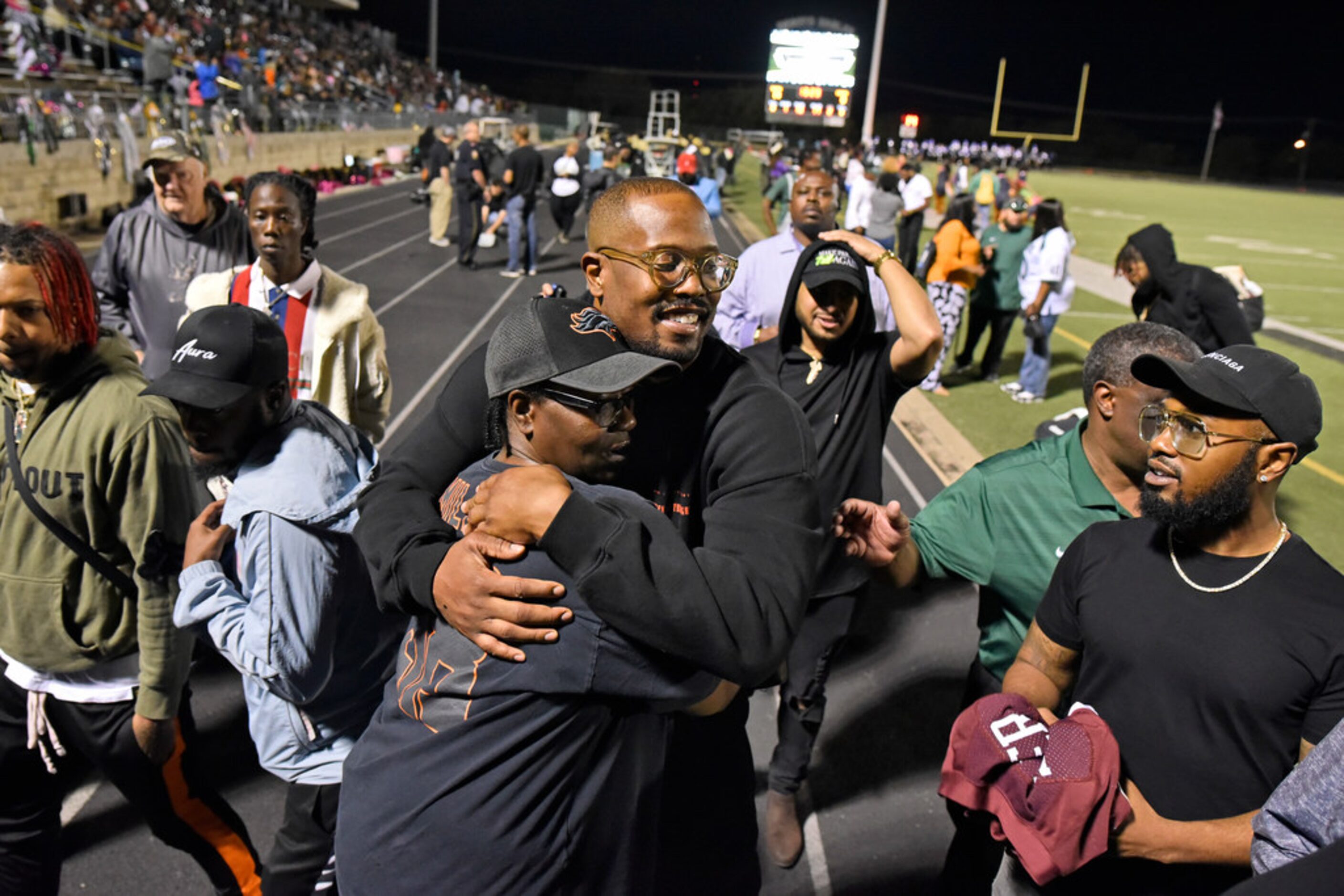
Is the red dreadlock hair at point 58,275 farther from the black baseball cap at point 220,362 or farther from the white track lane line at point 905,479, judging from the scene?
the white track lane line at point 905,479

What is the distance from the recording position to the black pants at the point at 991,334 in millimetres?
10148

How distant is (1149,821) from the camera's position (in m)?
1.92

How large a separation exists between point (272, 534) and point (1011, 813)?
1672mm

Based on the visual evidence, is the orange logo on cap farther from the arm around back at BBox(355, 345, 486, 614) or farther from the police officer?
the police officer

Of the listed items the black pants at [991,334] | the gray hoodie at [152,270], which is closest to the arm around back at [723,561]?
the gray hoodie at [152,270]

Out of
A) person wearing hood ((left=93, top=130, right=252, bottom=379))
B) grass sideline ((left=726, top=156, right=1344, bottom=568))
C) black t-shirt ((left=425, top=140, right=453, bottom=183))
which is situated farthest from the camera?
black t-shirt ((left=425, top=140, right=453, bottom=183))

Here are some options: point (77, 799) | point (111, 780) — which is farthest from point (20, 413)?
point (77, 799)

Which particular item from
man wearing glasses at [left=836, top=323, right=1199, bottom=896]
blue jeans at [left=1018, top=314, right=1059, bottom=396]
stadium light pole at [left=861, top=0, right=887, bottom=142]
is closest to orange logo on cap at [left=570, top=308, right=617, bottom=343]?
man wearing glasses at [left=836, top=323, right=1199, bottom=896]

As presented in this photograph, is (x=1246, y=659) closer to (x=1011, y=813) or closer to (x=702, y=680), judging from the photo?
(x=1011, y=813)

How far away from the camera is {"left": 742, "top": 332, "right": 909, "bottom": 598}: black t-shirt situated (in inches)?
137

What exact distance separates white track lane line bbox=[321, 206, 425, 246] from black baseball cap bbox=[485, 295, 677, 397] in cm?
1634

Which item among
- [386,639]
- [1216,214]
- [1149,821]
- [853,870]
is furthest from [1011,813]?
[1216,214]

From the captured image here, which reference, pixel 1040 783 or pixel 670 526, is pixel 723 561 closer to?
pixel 670 526

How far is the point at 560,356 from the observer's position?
1.53m
